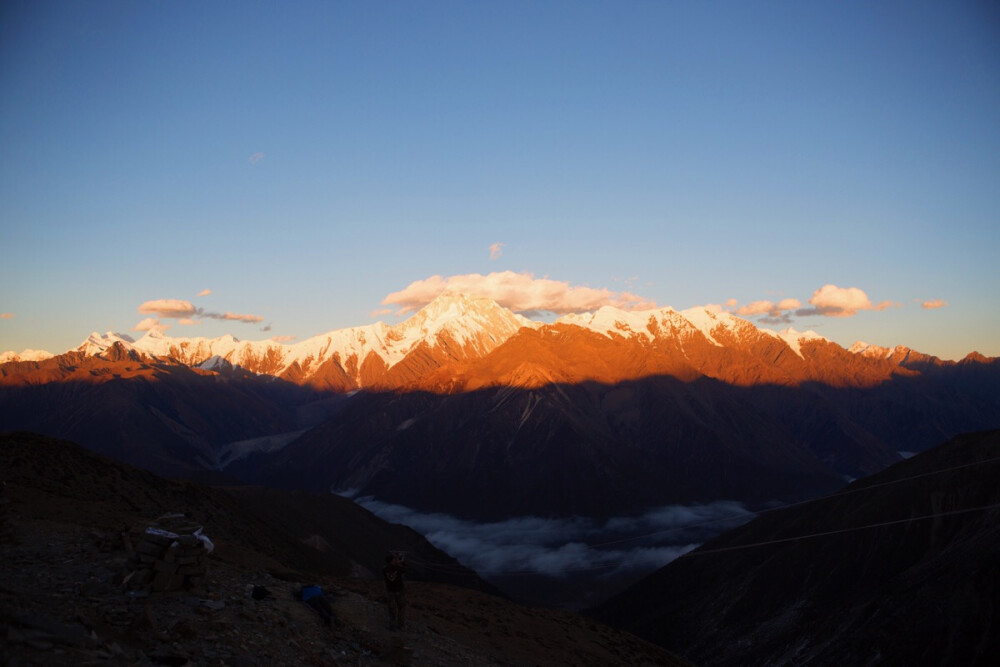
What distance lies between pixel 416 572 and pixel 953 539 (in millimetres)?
80776

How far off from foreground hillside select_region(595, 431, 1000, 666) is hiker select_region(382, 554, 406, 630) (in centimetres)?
5313

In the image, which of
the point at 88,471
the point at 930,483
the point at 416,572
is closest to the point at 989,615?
the point at 930,483

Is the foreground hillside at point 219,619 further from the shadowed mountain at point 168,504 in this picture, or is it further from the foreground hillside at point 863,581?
the foreground hillside at point 863,581

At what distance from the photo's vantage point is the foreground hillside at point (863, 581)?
61250mm

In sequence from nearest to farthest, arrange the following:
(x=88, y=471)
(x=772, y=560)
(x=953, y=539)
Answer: (x=88, y=471) → (x=953, y=539) → (x=772, y=560)

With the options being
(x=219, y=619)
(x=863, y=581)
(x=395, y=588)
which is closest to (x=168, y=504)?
(x=395, y=588)

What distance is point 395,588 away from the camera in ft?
82.2

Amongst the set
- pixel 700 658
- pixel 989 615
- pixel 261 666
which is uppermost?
pixel 261 666

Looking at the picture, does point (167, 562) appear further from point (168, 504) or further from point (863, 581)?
point (863, 581)

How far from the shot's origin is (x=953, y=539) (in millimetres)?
75625

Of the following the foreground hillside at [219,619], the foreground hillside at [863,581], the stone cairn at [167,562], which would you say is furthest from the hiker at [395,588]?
the foreground hillside at [863,581]

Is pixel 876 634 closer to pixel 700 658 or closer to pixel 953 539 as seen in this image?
pixel 953 539

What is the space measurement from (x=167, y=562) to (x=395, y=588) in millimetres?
7879

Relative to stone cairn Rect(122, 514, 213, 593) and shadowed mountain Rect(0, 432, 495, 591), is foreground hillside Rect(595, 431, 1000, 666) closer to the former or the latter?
shadowed mountain Rect(0, 432, 495, 591)
